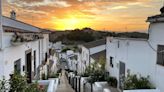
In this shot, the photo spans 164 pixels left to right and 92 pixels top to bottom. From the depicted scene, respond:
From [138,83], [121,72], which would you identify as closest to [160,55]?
[138,83]

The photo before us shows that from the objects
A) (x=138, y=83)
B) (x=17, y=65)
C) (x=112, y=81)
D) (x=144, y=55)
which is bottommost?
(x=112, y=81)

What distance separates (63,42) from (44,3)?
7086 cm

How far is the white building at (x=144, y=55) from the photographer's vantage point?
13.4 m

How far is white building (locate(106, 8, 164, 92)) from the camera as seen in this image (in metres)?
13.4

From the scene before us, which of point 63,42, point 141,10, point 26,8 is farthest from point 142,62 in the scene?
Answer: point 63,42

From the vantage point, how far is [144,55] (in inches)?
612

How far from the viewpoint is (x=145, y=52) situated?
1534 cm

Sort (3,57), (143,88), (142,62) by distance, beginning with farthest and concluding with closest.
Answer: (142,62) < (143,88) < (3,57)

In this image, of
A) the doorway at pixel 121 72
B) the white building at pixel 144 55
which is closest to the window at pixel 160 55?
the white building at pixel 144 55

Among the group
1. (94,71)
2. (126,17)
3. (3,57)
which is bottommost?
(94,71)

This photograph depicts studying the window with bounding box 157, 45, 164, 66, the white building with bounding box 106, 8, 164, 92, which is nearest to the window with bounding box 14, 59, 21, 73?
the white building with bounding box 106, 8, 164, 92

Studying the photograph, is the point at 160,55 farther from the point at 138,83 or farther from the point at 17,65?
the point at 17,65

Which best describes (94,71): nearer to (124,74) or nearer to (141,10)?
(124,74)

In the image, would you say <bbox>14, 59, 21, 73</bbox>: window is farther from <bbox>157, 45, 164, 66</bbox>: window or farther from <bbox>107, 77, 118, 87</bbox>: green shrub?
<bbox>107, 77, 118, 87</bbox>: green shrub
